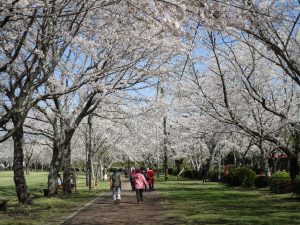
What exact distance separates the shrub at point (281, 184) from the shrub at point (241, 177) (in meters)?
5.62

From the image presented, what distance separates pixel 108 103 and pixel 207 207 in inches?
331

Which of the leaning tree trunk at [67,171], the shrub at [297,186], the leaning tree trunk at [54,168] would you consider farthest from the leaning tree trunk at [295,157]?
the leaning tree trunk at [67,171]

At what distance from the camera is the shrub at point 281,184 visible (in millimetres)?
21234

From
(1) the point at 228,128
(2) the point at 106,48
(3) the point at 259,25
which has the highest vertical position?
(2) the point at 106,48

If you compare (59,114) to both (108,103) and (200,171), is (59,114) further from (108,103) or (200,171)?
(200,171)

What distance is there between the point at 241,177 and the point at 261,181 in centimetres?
221

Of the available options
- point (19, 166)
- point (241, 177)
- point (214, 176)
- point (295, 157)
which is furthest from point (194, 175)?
point (19, 166)

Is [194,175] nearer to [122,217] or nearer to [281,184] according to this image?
[281,184]

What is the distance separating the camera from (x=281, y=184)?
70.8ft

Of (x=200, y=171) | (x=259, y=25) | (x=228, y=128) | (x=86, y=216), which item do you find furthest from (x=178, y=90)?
(x=200, y=171)

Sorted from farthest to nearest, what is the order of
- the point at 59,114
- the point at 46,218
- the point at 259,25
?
the point at 59,114 → the point at 46,218 → the point at 259,25

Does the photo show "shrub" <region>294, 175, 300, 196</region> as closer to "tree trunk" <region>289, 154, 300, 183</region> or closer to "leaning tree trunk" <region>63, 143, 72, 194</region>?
"tree trunk" <region>289, 154, 300, 183</region>

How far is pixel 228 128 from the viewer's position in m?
22.8

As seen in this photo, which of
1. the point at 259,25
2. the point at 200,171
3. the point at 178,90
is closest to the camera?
the point at 259,25
